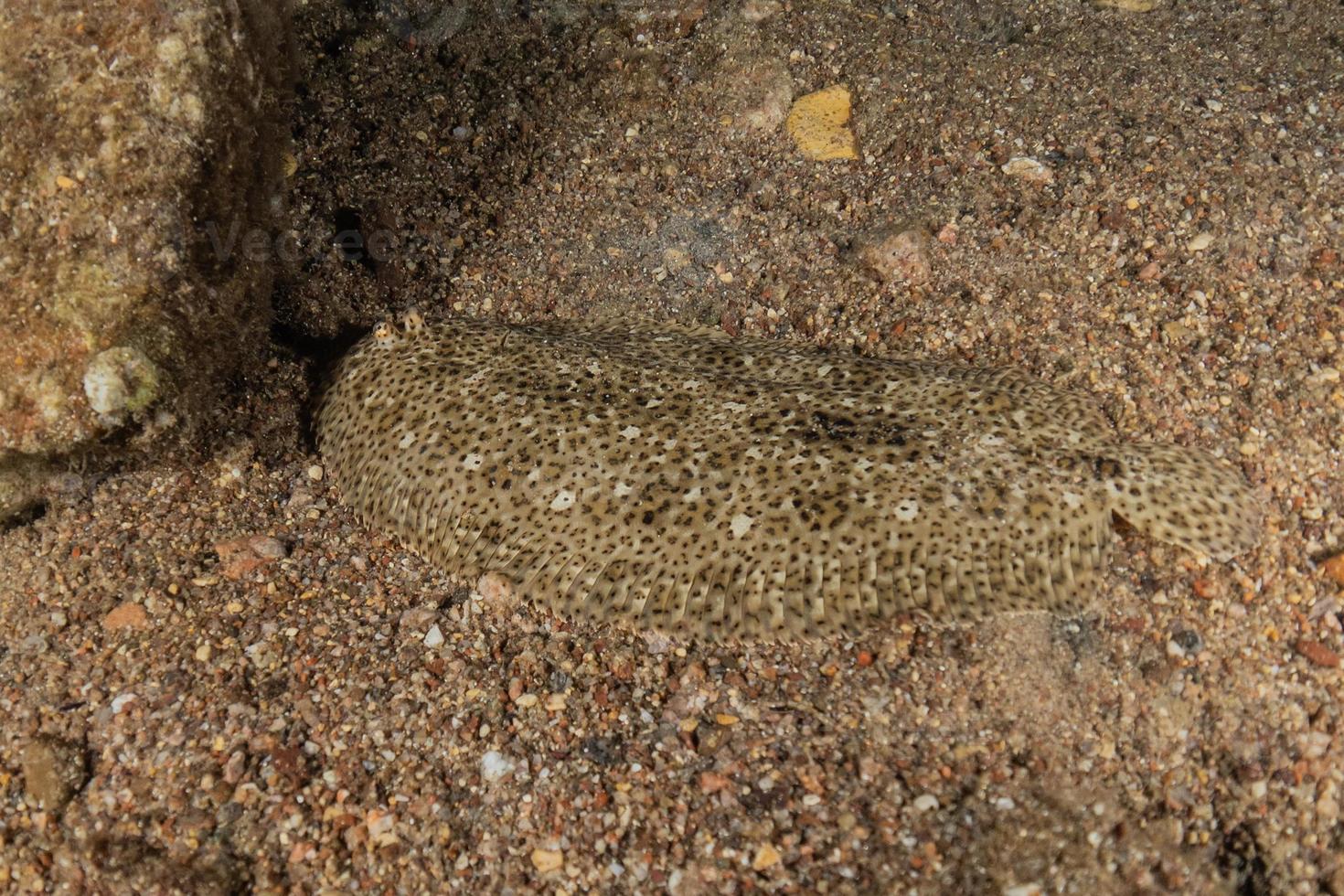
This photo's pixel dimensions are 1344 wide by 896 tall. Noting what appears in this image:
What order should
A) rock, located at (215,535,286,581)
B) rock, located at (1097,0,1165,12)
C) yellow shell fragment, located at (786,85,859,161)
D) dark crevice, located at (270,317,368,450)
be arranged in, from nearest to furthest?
rock, located at (215,535,286,581) → dark crevice, located at (270,317,368,450) → yellow shell fragment, located at (786,85,859,161) → rock, located at (1097,0,1165,12)

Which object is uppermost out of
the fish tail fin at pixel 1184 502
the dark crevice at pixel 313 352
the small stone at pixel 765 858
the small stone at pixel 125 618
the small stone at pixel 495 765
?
the dark crevice at pixel 313 352

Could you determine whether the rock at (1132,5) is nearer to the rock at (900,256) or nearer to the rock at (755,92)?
the rock at (755,92)

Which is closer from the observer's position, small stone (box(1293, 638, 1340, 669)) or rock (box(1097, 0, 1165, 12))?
small stone (box(1293, 638, 1340, 669))

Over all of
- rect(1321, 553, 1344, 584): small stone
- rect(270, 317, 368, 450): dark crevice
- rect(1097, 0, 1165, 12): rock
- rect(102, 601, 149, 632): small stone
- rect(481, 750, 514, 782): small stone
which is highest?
rect(1097, 0, 1165, 12): rock

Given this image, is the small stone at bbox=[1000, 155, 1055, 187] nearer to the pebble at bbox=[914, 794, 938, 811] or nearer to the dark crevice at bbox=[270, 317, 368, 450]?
the pebble at bbox=[914, 794, 938, 811]

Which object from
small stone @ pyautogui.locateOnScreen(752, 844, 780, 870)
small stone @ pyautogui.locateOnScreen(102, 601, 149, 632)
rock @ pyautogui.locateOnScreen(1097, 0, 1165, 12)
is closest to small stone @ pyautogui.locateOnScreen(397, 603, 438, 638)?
small stone @ pyautogui.locateOnScreen(102, 601, 149, 632)

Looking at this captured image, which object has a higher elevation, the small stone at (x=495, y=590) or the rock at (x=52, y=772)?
the rock at (x=52, y=772)

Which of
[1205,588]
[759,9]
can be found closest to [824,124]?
[759,9]

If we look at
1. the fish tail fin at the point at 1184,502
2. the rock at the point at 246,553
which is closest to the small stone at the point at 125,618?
the rock at the point at 246,553
